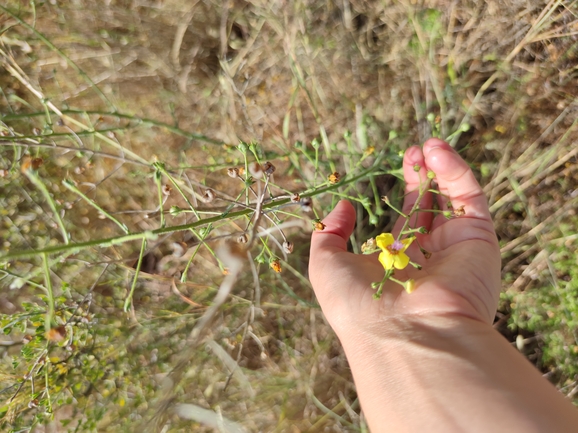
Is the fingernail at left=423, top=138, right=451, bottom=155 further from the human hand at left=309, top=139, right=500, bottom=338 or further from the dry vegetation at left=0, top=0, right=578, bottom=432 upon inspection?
the dry vegetation at left=0, top=0, right=578, bottom=432

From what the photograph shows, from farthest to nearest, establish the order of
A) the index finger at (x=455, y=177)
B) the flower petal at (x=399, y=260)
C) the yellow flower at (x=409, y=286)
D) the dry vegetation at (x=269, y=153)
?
1. the dry vegetation at (x=269, y=153)
2. the index finger at (x=455, y=177)
3. the yellow flower at (x=409, y=286)
4. the flower petal at (x=399, y=260)

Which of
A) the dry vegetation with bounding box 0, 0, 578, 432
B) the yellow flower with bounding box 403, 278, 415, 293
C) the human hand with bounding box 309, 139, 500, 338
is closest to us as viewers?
the yellow flower with bounding box 403, 278, 415, 293

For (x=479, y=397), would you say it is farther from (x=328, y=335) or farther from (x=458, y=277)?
(x=328, y=335)

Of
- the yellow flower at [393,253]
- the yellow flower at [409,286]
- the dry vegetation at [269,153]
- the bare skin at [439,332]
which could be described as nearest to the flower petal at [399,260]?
the yellow flower at [393,253]

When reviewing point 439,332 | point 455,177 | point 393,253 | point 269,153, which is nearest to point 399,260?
point 393,253

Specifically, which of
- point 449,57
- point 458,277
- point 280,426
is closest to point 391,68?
point 449,57

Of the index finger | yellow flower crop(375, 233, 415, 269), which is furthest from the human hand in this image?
yellow flower crop(375, 233, 415, 269)

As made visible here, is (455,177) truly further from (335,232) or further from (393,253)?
(393,253)

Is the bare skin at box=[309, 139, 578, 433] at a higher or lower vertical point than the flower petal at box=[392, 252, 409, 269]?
lower

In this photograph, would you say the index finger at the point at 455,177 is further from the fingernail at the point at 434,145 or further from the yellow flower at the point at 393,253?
the yellow flower at the point at 393,253
